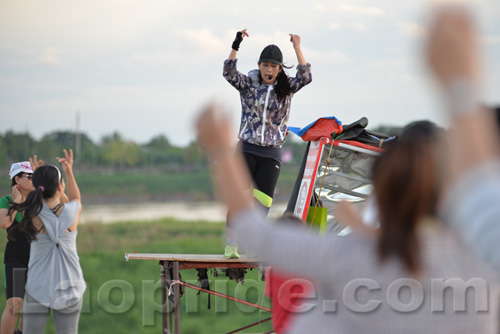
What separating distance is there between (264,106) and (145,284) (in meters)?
2.45

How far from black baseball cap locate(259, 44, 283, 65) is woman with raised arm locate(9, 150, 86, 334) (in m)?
1.92

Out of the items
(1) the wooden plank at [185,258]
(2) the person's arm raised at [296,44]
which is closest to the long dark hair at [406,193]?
(1) the wooden plank at [185,258]

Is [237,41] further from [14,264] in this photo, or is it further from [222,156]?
[222,156]

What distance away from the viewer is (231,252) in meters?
5.00

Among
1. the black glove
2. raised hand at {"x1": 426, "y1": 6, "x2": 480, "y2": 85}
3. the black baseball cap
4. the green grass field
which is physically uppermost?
the black glove

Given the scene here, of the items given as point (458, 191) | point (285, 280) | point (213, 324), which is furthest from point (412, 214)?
point (213, 324)

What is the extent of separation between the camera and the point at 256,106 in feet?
17.1

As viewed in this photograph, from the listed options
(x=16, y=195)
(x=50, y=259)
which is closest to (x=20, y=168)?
(x=16, y=195)

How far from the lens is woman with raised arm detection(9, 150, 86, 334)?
398 cm

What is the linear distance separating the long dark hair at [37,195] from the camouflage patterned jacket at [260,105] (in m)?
1.68

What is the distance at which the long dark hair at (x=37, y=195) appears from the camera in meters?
4.04

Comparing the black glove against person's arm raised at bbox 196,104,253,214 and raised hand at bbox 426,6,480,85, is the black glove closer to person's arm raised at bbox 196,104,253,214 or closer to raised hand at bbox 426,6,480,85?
person's arm raised at bbox 196,104,253,214

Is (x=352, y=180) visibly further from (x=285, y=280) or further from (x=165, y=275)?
(x=285, y=280)

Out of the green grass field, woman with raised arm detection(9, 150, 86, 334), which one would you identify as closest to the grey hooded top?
woman with raised arm detection(9, 150, 86, 334)
